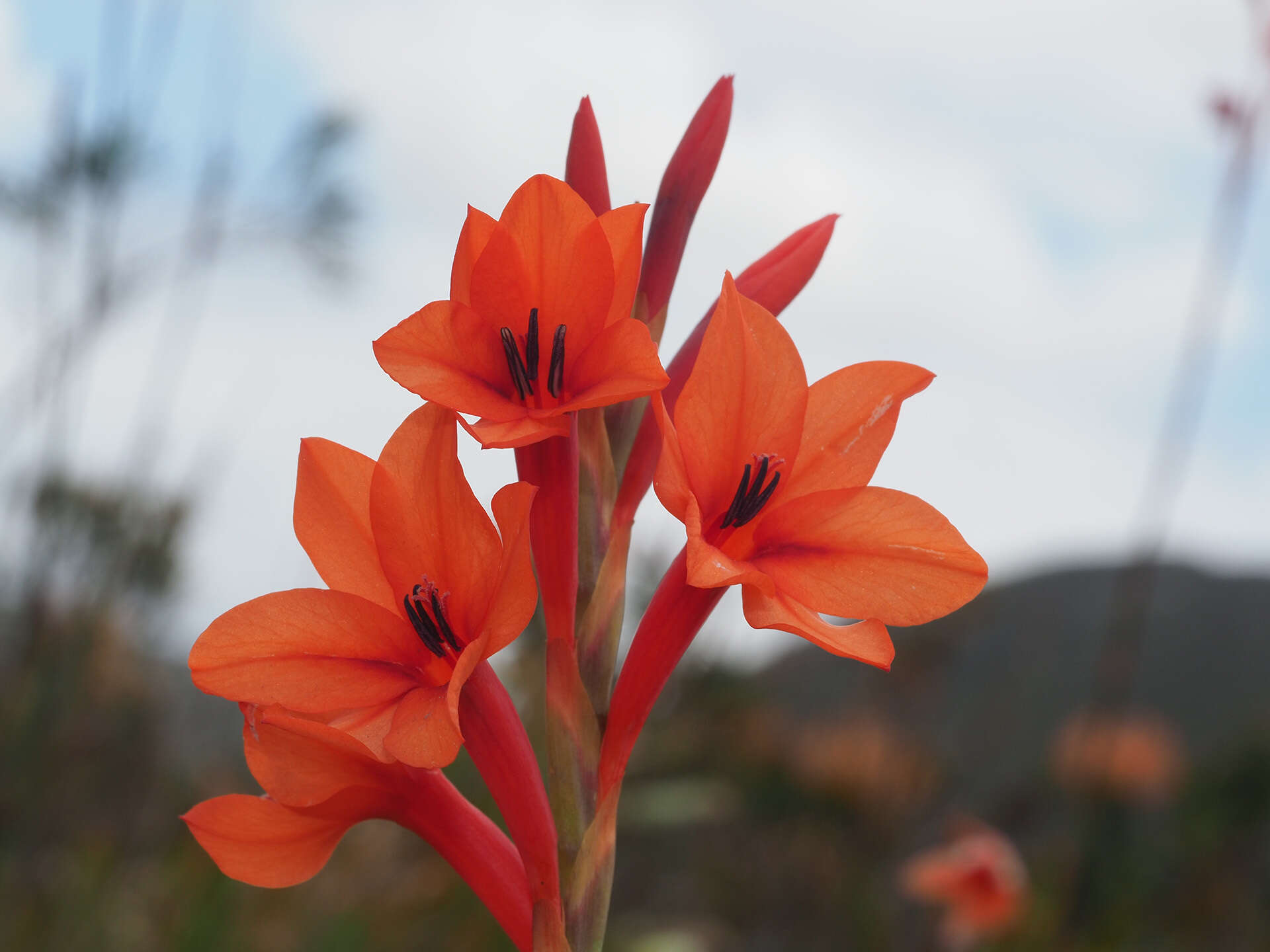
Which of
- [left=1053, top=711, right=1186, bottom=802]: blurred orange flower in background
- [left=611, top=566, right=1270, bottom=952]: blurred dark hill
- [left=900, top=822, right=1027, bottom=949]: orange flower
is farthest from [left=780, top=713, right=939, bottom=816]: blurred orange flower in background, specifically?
[left=900, top=822, right=1027, bottom=949]: orange flower

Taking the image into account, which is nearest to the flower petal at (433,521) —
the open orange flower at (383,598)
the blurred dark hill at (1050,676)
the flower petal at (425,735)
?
the open orange flower at (383,598)

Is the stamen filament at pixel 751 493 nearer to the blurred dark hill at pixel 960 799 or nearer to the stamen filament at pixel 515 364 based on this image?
the stamen filament at pixel 515 364

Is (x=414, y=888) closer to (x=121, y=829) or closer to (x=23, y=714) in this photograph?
(x=23, y=714)

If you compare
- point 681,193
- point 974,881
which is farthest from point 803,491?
point 974,881

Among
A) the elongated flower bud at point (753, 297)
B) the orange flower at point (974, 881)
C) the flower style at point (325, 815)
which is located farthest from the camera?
the orange flower at point (974, 881)

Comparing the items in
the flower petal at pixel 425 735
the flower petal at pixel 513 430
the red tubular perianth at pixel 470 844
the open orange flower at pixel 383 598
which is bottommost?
the red tubular perianth at pixel 470 844

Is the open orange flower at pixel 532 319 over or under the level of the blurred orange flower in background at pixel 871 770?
over

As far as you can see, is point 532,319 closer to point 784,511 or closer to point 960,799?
point 784,511

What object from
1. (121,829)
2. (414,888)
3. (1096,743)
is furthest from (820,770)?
(121,829)
